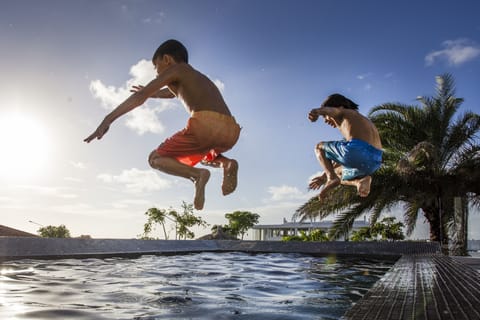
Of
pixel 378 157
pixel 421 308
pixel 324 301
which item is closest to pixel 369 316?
pixel 421 308

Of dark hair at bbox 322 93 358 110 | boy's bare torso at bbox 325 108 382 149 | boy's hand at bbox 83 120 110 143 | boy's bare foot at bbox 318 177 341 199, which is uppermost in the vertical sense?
dark hair at bbox 322 93 358 110

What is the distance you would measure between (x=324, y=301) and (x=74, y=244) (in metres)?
5.75

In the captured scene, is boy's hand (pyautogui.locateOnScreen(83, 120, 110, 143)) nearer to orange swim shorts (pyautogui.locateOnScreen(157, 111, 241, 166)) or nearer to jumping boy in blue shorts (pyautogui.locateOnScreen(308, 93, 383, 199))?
orange swim shorts (pyautogui.locateOnScreen(157, 111, 241, 166))

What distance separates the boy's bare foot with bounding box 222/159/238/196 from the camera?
11.9 feet

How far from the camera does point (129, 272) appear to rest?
5.27 m

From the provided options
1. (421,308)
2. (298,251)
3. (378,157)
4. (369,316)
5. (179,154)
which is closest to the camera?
(369,316)

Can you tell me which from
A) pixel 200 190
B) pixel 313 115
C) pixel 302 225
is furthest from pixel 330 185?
pixel 302 225

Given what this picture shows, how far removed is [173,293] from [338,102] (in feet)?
8.43

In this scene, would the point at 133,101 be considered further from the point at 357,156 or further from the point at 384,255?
the point at 384,255

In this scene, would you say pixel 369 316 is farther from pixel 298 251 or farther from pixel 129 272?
pixel 298 251

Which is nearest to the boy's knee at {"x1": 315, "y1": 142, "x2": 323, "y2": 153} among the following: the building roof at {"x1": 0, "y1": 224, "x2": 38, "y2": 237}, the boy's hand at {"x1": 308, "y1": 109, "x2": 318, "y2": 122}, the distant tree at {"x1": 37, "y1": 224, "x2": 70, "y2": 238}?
the boy's hand at {"x1": 308, "y1": 109, "x2": 318, "y2": 122}

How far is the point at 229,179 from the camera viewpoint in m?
3.63

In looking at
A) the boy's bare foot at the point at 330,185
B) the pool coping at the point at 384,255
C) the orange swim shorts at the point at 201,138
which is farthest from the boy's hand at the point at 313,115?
the pool coping at the point at 384,255

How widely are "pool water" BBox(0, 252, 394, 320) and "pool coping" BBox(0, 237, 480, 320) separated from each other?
1.58 feet
